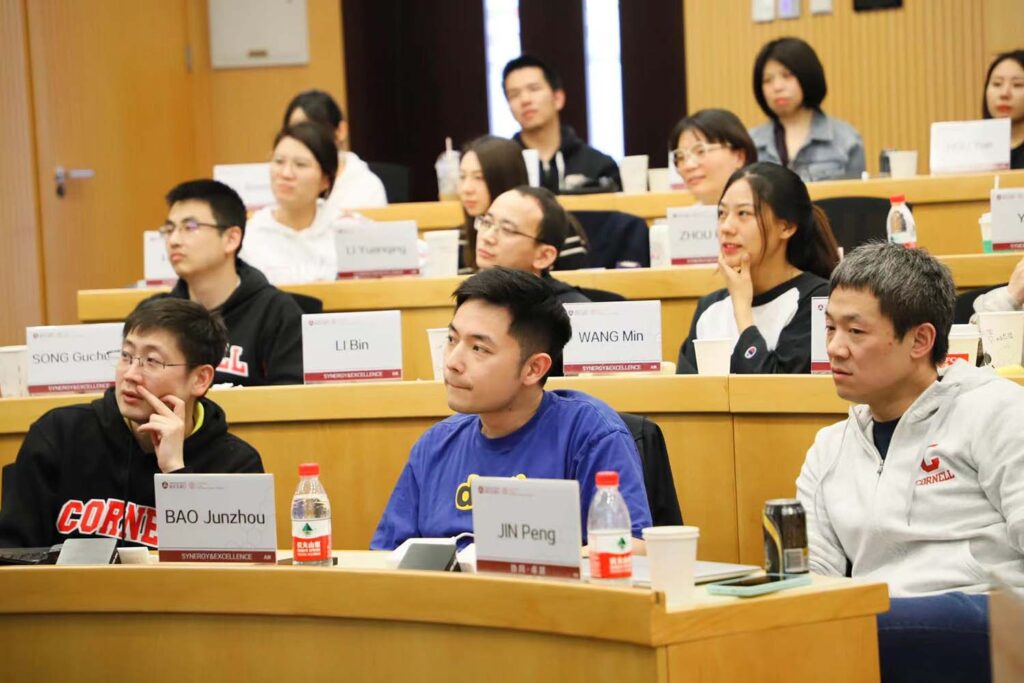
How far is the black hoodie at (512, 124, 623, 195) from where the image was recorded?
642 centimetres

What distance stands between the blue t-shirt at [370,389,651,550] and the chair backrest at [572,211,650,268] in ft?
8.86

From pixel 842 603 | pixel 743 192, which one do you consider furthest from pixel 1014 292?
pixel 842 603

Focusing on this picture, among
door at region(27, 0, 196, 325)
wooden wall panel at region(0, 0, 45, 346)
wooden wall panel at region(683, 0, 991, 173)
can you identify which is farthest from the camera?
wooden wall panel at region(683, 0, 991, 173)

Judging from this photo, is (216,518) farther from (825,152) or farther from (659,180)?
(825,152)

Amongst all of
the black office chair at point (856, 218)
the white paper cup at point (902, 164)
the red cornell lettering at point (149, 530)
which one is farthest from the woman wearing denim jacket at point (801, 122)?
the red cornell lettering at point (149, 530)

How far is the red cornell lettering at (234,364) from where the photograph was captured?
433 cm

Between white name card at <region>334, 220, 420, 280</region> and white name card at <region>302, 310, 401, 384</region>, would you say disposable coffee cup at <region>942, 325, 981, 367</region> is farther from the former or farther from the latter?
white name card at <region>334, 220, 420, 280</region>

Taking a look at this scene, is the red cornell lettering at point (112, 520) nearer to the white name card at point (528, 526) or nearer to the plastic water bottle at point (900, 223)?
the white name card at point (528, 526)

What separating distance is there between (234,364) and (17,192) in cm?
302

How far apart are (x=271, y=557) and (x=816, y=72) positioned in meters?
4.54

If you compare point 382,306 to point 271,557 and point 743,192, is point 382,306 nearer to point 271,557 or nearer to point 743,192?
point 743,192

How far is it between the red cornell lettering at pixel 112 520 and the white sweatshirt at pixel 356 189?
3.53 metres

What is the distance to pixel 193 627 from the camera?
91.3 inches

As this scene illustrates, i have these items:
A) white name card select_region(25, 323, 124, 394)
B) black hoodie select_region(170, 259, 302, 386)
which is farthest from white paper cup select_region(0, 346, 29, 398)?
black hoodie select_region(170, 259, 302, 386)
